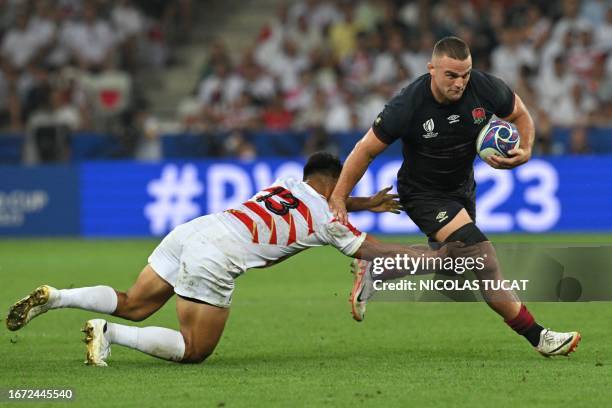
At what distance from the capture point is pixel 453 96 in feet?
26.9

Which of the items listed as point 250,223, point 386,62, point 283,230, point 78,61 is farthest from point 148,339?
point 78,61

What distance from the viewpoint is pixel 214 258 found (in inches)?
314

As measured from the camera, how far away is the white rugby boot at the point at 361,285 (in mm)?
8484

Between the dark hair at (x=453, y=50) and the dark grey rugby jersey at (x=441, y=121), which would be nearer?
the dark hair at (x=453, y=50)

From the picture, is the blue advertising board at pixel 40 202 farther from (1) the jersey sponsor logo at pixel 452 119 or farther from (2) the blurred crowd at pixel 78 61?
(1) the jersey sponsor logo at pixel 452 119

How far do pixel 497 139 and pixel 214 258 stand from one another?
6.72 ft

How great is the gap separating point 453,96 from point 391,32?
13990 mm

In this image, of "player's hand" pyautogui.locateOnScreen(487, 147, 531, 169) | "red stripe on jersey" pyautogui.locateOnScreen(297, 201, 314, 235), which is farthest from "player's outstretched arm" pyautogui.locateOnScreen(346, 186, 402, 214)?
"player's hand" pyautogui.locateOnScreen(487, 147, 531, 169)

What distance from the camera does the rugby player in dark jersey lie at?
26.8ft

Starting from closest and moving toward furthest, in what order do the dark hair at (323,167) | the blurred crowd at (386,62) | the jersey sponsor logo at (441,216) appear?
the dark hair at (323,167) → the jersey sponsor logo at (441,216) → the blurred crowd at (386,62)

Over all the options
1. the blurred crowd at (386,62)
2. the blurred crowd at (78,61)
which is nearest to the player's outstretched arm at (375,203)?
the blurred crowd at (386,62)

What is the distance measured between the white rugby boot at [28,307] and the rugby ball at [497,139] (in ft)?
9.93

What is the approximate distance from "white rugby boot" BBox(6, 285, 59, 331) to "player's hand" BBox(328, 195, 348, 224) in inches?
75.7

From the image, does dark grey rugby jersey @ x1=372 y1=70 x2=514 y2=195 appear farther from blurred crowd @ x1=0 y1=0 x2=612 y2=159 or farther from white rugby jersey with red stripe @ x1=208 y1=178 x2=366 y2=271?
blurred crowd @ x1=0 y1=0 x2=612 y2=159
